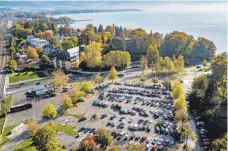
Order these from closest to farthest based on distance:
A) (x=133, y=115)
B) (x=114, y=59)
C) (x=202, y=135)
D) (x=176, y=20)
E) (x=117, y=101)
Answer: (x=202, y=135) → (x=133, y=115) → (x=117, y=101) → (x=114, y=59) → (x=176, y=20)

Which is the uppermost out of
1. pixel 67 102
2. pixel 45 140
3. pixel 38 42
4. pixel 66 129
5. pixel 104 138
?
pixel 38 42

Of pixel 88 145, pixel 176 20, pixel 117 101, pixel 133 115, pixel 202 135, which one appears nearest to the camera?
pixel 88 145

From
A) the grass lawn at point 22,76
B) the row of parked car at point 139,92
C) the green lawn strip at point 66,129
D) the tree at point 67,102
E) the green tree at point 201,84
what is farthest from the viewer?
the grass lawn at point 22,76

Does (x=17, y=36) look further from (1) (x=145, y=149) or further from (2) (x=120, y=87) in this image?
(1) (x=145, y=149)

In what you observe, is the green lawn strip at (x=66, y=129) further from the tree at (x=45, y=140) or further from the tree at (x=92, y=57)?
the tree at (x=92, y=57)

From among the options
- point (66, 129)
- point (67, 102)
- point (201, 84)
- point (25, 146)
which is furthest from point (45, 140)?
point (201, 84)

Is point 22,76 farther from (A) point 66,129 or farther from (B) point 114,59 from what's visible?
(A) point 66,129

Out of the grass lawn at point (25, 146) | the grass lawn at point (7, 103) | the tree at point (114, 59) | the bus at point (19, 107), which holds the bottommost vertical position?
the grass lawn at point (25, 146)

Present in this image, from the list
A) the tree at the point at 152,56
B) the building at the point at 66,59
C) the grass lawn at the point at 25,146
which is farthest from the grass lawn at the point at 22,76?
the tree at the point at 152,56
